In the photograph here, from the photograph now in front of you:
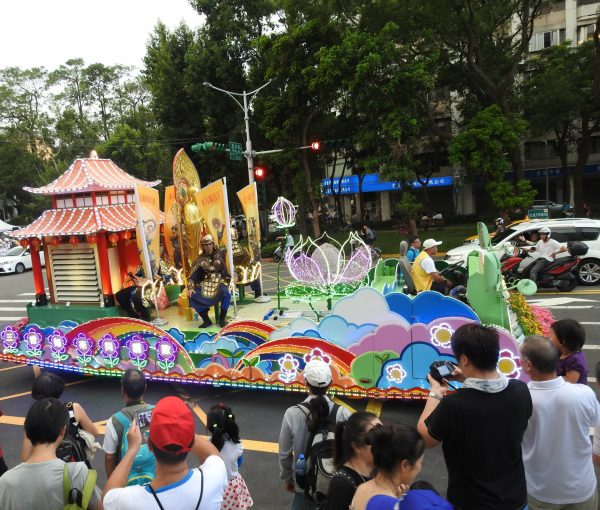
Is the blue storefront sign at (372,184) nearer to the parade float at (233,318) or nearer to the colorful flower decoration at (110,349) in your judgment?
the parade float at (233,318)

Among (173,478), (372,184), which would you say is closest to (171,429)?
(173,478)

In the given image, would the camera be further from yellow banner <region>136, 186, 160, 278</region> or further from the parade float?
yellow banner <region>136, 186, 160, 278</region>

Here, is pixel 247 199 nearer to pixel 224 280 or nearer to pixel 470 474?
pixel 224 280

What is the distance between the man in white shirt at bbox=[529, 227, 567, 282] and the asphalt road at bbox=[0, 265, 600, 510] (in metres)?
1.87

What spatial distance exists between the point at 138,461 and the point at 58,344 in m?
5.02

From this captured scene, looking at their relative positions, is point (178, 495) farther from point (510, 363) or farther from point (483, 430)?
point (510, 363)

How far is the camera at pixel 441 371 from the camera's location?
268cm

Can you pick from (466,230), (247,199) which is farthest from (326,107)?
(247,199)

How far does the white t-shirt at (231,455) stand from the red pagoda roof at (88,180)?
5550 mm

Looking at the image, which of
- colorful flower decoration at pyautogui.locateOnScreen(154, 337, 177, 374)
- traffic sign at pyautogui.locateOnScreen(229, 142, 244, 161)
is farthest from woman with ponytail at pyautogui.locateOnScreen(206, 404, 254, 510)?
traffic sign at pyautogui.locateOnScreen(229, 142, 244, 161)

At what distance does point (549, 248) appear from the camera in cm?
1166

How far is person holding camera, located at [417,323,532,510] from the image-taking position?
2.30 m

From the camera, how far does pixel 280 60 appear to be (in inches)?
813

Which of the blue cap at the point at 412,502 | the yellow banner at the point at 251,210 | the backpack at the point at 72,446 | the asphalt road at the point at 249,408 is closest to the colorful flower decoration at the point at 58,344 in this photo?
the asphalt road at the point at 249,408
